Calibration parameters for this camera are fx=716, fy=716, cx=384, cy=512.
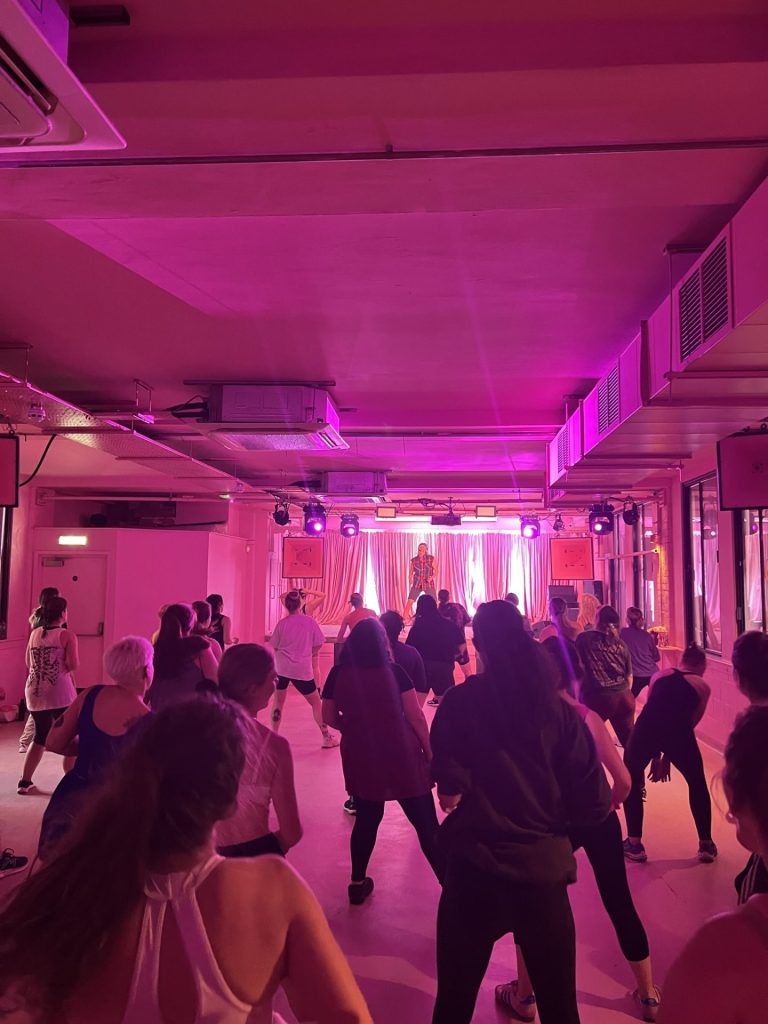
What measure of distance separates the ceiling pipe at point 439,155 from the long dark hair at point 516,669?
1525mm

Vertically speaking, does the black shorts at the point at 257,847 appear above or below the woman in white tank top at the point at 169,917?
below

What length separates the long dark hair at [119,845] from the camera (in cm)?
95

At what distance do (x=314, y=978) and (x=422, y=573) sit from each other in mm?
19062

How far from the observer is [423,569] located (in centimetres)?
2016

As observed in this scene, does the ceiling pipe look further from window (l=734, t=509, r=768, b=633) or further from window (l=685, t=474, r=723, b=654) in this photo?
window (l=685, t=474, r=723, b=654)

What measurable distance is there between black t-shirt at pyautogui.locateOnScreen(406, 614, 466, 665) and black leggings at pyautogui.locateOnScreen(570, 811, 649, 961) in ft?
12.8

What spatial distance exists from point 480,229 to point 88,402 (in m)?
4.74

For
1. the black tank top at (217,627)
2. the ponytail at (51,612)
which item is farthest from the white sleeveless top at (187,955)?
the black tank top at (217,627)

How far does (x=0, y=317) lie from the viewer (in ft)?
14.9

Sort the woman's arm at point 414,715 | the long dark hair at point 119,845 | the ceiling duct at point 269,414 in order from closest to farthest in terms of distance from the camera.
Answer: the long dark hair at point 119,845
the woman's arm at point 414,715
the ceiling duct at point 269,414

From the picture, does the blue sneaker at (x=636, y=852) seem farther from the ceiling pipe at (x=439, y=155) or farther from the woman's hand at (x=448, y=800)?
the ceiling pipe at (x=439, y=155)

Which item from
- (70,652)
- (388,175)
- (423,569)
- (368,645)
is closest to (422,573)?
(423,569)

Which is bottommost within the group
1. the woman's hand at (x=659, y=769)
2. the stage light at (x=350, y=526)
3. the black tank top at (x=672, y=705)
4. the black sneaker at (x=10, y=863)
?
the black sneaker at (x=10, y=863)

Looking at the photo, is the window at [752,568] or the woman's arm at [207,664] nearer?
the woman's arm at [207,664]
